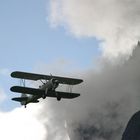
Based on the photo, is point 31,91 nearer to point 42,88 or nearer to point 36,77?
point 42,88

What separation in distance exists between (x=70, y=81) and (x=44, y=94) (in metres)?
12.6

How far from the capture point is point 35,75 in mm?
109688

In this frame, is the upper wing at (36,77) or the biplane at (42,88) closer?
the biplane at (42,88)

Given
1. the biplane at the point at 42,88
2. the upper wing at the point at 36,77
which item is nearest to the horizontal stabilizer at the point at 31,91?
the biplane at the point at 42,88

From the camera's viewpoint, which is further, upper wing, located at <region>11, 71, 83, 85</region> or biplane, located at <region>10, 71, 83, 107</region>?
upper wing, located at <region>11, 71, 83, 85</region>

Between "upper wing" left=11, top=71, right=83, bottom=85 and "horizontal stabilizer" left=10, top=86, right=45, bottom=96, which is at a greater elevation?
"upper wing" left=11, top=71, right=83, bottom=85

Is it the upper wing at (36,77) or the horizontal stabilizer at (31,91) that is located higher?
the upper wing at (36,77)

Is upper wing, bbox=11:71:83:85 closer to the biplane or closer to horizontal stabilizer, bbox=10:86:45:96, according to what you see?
the biplane

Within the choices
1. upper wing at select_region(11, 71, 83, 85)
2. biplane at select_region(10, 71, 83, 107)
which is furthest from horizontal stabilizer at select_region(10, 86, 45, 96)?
upper wing at select_region(11, 71, 83, 85)

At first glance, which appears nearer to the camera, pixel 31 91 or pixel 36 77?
pixel 31 91

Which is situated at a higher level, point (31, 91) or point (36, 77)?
point (36, 77)

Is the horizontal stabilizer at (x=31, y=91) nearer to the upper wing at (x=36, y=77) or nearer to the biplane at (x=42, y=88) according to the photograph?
the biplane at (x=42, y=88)

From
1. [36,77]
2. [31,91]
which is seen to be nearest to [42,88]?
[31,91]

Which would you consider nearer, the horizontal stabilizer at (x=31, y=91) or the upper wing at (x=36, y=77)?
the horizontal stabilizer at (x=31, y=91)
